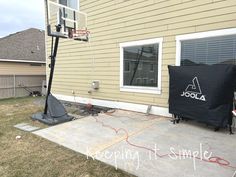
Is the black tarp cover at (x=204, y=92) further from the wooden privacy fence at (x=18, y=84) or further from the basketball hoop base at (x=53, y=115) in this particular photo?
the wooden privacy fence at (x=18, y=84)

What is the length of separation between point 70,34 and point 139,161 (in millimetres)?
4102

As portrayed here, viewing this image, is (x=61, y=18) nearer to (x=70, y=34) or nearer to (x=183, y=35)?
(x=70, y=34)

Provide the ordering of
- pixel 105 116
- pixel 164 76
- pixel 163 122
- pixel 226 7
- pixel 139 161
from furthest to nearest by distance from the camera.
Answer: pixel 105 116, pixel 164 76, pixel 163 122, pixel 226 7, pixel 139 161

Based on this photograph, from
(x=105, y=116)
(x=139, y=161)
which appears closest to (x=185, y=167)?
(x=139, y=161)

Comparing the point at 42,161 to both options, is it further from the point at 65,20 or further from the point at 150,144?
the point at 65,20

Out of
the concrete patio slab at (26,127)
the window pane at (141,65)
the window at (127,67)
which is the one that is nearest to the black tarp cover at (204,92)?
the window pane at (141,65)

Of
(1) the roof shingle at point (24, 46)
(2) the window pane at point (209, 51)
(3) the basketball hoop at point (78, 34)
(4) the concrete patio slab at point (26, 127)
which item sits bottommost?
(4) the concrete patio slab at point (26, 127)

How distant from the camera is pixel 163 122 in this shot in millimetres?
4910

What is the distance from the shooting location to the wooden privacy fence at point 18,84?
1177 cm

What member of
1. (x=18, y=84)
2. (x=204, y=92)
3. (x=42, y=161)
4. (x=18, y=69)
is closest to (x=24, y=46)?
(x=18, y=69)

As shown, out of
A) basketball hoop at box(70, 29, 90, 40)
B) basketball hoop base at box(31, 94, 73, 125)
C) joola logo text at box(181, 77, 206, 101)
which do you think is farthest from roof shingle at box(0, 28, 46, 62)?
joola logo text at box(181, 77, 206, 101)

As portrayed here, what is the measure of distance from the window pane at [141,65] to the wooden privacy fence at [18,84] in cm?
881

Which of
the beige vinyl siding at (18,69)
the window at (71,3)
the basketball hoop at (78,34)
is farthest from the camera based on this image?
the beige vinyl siding at (18,69)

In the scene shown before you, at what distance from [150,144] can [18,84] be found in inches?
440
